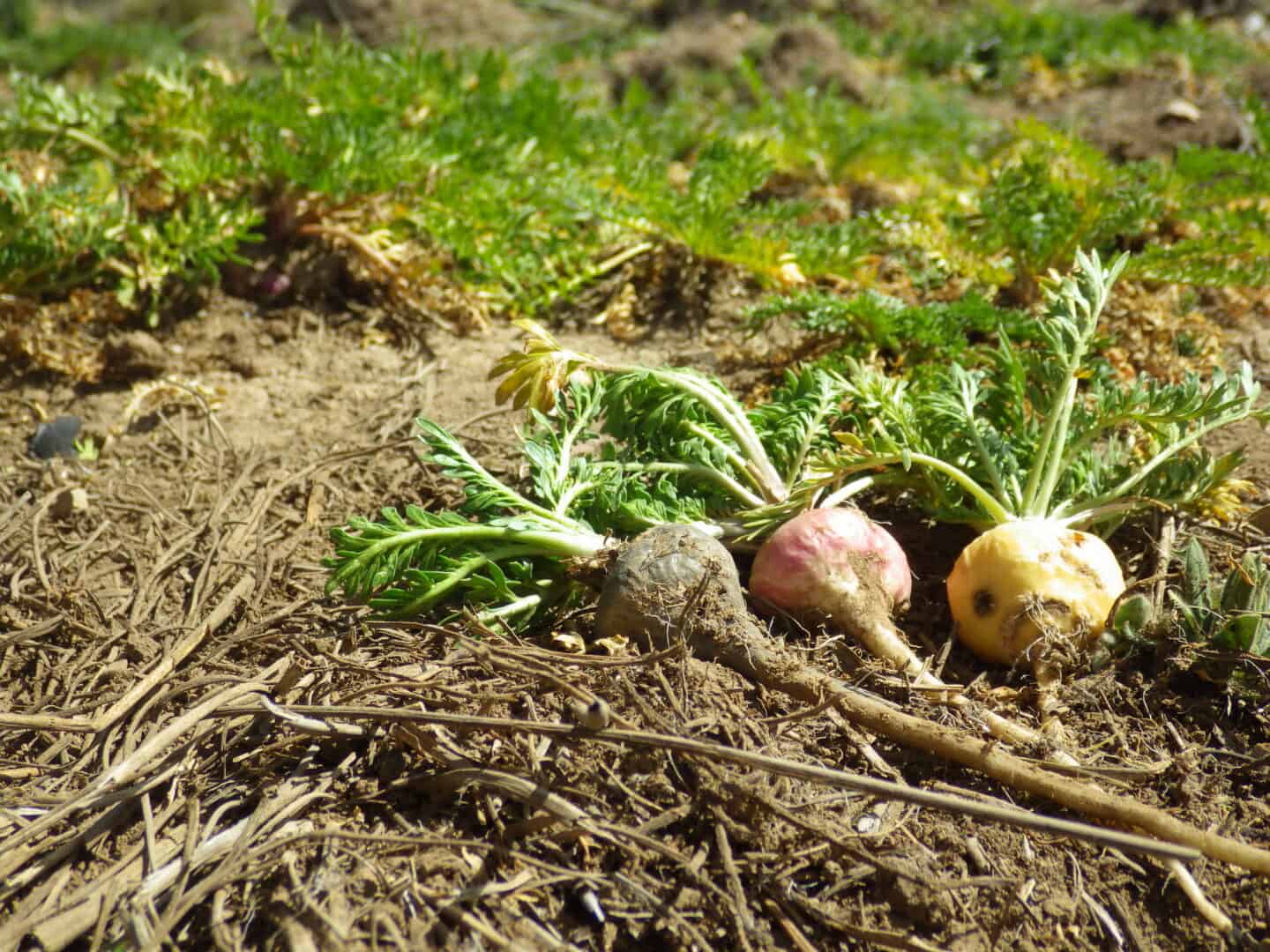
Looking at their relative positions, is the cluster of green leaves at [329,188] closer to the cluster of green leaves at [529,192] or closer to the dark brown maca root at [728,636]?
the cluster of green leaves at [529,192]

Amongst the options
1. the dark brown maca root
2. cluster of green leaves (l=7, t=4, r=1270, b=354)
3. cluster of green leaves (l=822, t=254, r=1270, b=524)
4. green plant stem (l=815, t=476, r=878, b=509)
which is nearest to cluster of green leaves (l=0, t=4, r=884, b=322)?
cluster of green leaves (l=7, t=4, r=1270, b=354)

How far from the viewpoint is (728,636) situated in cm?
213

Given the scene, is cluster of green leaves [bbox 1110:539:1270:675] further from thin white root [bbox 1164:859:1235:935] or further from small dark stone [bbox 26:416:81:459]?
small dark stone [bbox 26:416:81:459]

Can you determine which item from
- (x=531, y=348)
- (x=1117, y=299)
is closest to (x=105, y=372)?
(x=531, y=348)

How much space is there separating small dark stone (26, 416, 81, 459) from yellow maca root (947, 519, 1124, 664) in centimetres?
277

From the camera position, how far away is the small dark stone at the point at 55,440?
131 inches

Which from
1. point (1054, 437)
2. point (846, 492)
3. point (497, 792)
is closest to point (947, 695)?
point (846, 492)

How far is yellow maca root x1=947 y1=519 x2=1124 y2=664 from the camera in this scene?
7.23ft

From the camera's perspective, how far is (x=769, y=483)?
8.33ft

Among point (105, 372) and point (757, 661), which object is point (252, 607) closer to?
point (757, 661)

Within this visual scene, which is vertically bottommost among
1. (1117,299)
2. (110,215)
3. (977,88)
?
(977,88)

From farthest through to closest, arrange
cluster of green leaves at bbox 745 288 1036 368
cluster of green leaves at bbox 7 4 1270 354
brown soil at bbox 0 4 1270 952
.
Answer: cluster of green leaves at bbox 7 4 1270 354 → cluster of green leaves at bbox 745 288 1036 368 → brown soil at bbox 0 4 1270 952

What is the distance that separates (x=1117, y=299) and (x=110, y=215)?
3.61 meters

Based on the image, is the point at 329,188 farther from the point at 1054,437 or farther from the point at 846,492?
the point at 1054,437
